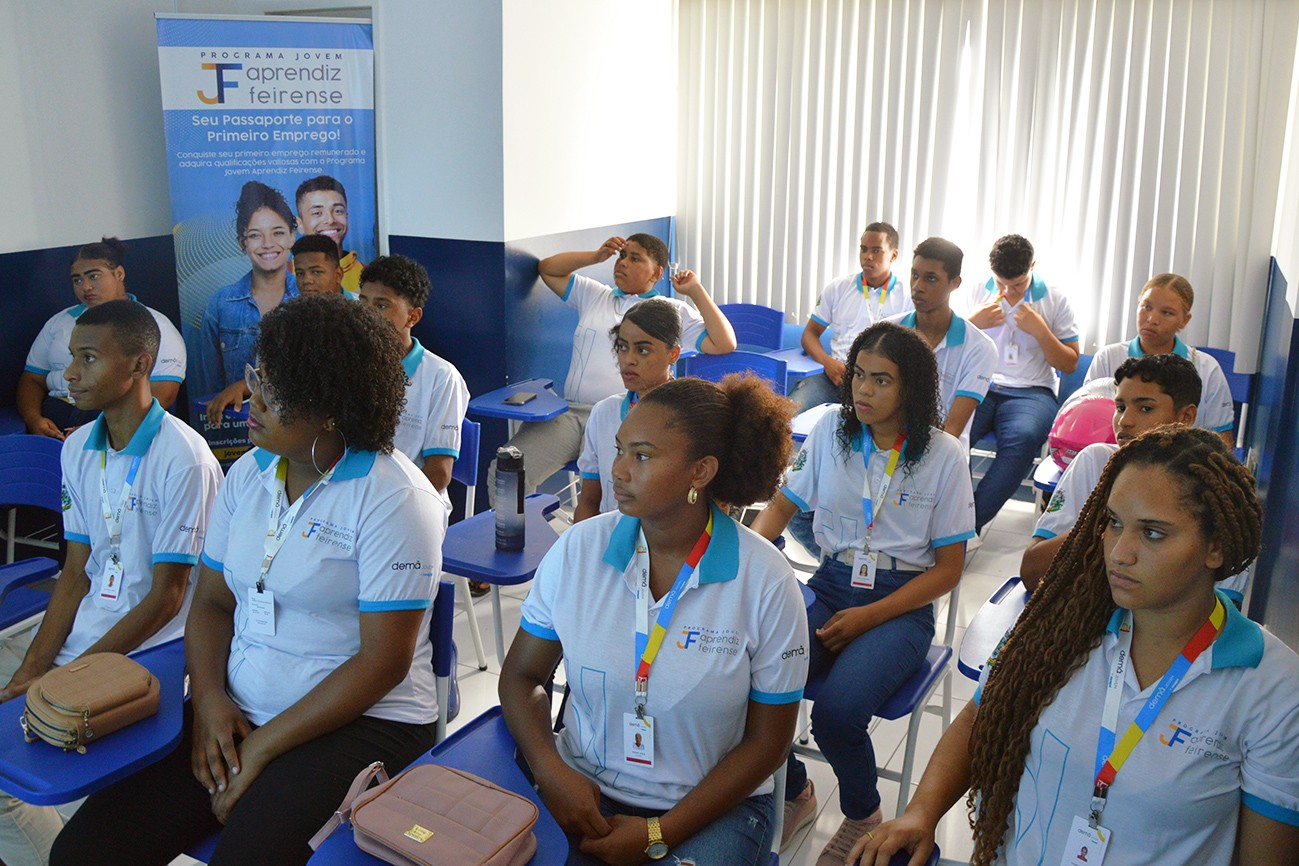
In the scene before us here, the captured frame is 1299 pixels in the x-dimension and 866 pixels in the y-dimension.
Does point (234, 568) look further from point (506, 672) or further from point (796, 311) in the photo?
point (796, 311)

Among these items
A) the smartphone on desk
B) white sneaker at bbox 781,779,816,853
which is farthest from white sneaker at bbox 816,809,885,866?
the smartphone on desk

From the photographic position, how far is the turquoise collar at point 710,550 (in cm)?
200

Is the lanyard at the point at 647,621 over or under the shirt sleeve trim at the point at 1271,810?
over

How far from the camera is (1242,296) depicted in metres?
5.38

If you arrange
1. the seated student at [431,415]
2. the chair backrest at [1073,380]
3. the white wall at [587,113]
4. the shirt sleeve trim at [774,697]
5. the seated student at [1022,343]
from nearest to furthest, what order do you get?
the shirt sleeve trim at [774,697] < the seated student at [431,415] < the white wall at [587,113] < the seated student at [1022,343] < the chair backrest at [1073,380]

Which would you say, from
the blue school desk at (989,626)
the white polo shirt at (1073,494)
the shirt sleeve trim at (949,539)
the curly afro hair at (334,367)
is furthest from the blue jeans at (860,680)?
the curly afro hair at (334,367)

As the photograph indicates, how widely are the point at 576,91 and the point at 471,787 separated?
4.52 m

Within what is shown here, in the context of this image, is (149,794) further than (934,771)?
Yes

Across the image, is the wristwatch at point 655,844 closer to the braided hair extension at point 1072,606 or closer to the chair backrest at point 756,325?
the braided hair extension at point 1072,606

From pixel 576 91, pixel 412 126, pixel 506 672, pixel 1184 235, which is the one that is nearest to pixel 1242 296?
pixel 1184 235

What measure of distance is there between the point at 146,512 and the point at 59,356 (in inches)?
100

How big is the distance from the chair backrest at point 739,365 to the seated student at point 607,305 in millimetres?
77

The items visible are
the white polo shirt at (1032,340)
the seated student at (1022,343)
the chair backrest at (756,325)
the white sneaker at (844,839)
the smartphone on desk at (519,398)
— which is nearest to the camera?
the white sneaker at (844,839)

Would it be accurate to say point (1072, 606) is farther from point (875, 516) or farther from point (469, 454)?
point (469, 454)
